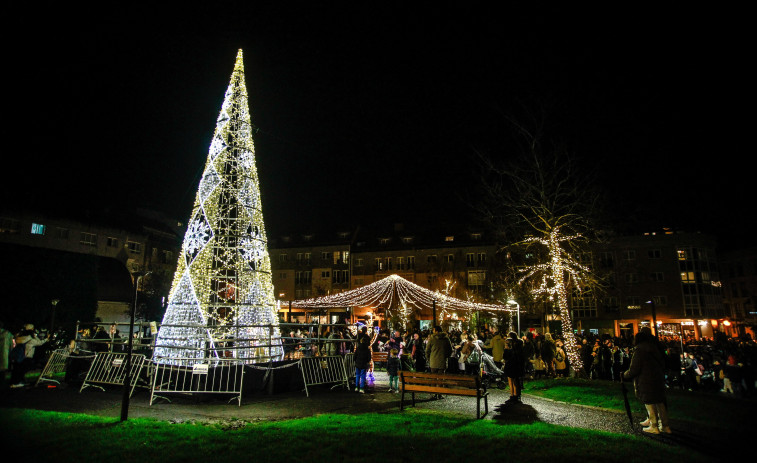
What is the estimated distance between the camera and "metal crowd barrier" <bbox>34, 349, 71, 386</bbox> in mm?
11934

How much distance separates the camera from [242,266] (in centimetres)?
1223

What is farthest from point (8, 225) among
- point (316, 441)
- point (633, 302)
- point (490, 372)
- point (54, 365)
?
point (633, 302)

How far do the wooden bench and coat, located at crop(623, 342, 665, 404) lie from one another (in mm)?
2696

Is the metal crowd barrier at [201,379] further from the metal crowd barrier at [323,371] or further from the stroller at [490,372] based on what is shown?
the stroller at [490,372]

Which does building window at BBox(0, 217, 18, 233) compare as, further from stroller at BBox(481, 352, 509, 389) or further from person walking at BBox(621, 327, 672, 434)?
person walking at BBox(621, 327, 672, 434)

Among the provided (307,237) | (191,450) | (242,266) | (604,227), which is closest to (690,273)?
(604,227)

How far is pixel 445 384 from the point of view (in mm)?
9117

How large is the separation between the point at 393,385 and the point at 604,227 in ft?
35.3

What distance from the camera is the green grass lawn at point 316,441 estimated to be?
19.6 ft

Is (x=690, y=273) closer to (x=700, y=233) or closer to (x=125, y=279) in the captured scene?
(x=700, y=233)

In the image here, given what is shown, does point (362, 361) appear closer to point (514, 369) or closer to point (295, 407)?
point (295, 407)

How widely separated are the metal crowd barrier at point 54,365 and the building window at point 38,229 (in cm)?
2701

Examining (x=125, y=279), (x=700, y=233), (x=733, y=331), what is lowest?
(x=733, y=331)

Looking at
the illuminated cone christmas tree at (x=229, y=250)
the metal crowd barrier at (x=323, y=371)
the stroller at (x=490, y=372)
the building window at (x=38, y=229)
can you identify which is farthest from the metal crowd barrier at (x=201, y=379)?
the building window at (x=38, y=229)
